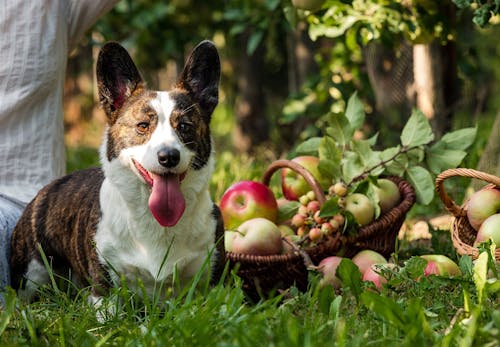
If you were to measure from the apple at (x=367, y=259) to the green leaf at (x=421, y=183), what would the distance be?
0.49 m

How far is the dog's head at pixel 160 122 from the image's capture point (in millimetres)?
2895

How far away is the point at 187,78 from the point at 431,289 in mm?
1231

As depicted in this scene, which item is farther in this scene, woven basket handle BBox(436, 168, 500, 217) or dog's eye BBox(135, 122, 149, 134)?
woven basket handle BBox(436, 168, 500, 217)

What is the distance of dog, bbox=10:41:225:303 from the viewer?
2934mm

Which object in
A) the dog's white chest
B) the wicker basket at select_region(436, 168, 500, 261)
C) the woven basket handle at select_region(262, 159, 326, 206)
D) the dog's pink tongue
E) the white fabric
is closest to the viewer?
the dog's pink tongue

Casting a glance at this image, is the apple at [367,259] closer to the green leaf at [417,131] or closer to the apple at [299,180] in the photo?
the apple at [299,180]

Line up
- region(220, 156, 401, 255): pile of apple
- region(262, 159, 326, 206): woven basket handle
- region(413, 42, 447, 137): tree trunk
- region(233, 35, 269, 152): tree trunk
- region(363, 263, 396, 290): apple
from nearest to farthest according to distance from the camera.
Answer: region(363, 263, 396, 290): apple, region(220, 156, 401, 255): pile of apple, region(262, 159, 326, 206): woven basket handle, region(413, 42, 447, 137): tree trunk, region(233, 35, 269, 152): tree trunk

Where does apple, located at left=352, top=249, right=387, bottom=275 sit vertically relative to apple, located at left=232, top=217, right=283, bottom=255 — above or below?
below

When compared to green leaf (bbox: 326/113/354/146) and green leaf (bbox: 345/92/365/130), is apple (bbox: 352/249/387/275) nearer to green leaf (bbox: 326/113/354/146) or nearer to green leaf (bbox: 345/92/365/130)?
green leaf (bbox: 326/113/354/146)

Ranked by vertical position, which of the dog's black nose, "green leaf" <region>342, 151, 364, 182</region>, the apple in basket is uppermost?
the dog's black nose

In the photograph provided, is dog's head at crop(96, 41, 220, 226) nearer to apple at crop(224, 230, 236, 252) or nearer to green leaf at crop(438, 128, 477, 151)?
apple at crop(224, 230, 236, 252)

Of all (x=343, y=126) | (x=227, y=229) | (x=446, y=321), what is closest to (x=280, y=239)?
(x=227, y=229)

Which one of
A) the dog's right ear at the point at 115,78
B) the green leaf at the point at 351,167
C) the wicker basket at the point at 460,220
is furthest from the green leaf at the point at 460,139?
the dog's right ear at the point at 115,78

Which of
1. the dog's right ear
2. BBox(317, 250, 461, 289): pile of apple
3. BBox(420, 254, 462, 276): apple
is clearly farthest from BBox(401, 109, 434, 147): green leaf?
the dog's right ear
